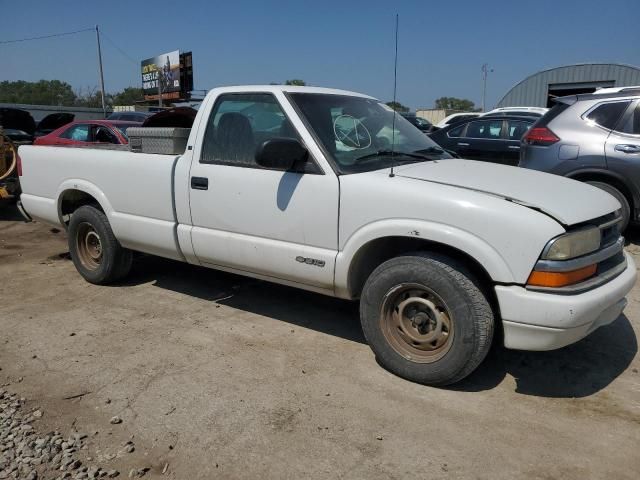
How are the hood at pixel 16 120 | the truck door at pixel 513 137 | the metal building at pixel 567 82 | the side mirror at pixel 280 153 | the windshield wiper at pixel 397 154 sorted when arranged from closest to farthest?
the side mirror at pixel 280 153 < the windshield wiper at pixel 397 154 < the truck door at pixel 513 137 < the hood at pixel 16 120 < the metal building at pixel 567 82

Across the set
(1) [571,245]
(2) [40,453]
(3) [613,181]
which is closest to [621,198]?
(3) [613,181]

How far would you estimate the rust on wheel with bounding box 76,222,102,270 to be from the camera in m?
5.29

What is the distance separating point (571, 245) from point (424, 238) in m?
0.79

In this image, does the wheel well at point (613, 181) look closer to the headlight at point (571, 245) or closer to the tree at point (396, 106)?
the tree at point (396, 106)

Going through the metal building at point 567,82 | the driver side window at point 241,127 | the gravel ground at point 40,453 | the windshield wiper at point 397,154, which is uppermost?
the metal building at point 567,82

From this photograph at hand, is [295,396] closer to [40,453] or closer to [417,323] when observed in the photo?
[417,323]

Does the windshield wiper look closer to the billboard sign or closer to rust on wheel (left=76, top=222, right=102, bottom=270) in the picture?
rust on wheel (left=76, top=222, right=102, bottom=270)

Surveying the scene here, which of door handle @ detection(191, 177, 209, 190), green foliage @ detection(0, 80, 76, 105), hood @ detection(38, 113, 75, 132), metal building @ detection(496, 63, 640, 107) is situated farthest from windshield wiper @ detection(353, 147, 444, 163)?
green foliage @ detection(0, 80, 76, 105)

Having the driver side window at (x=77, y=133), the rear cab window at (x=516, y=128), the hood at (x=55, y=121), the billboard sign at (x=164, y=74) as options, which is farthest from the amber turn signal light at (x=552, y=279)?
the billboard sign at (x=164, y=74)

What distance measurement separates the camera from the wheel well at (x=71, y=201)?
5.37 meters

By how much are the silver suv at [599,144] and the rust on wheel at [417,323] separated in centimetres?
397

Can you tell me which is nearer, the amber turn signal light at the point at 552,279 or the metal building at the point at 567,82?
the amber turn signal light at the point at 552,279

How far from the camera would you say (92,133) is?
9.76m

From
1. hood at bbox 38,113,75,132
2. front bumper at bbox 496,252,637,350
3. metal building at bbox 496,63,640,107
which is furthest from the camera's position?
metal building at bbox 496,63,640,107
